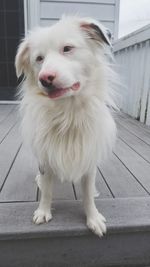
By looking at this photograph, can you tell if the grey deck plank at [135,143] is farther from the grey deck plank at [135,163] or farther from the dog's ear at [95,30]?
the dog's ear at [95,30]

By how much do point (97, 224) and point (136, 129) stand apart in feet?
5.79

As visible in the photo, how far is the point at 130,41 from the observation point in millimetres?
3359

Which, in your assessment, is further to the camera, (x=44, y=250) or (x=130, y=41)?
(x=130, y=41)

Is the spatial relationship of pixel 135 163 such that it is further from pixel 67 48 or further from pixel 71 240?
pixel 67 48

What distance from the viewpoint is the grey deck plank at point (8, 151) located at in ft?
5.78

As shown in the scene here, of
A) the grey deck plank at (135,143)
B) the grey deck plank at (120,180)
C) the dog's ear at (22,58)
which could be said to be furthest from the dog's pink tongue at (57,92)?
the grey deck plank at (135,143)

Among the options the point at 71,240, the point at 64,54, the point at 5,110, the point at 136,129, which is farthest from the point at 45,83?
the point at 5,110

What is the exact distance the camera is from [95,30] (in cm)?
118

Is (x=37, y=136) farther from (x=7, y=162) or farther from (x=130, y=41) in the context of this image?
(x=130, y=41)

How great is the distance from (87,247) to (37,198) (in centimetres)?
35

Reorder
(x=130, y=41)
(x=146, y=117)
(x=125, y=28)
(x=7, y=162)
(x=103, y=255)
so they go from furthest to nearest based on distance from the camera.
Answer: (x=125, y=28)
(x=130, y=41)
(x=146, y=117)
(x=7, y=162)
(x=103, y=255)

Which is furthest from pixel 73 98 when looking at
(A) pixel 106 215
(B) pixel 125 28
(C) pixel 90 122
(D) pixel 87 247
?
(B) pixel 125 28

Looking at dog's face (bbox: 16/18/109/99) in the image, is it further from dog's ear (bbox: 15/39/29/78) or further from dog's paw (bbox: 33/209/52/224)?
dog's paw (bbox: 33/209/52/224)

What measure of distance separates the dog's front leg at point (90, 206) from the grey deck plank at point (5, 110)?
2013 millimetres
